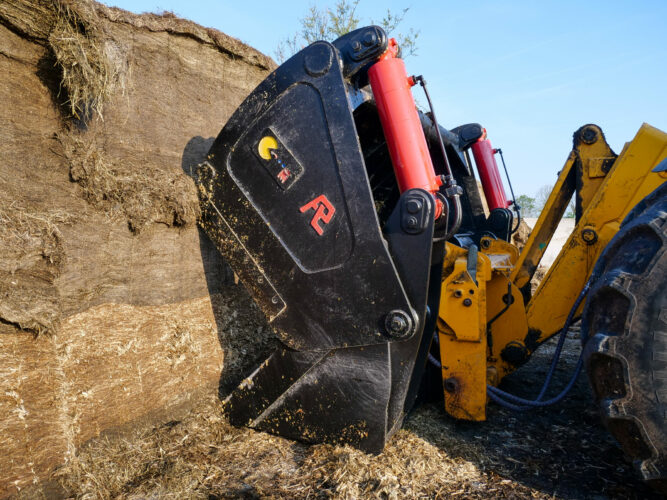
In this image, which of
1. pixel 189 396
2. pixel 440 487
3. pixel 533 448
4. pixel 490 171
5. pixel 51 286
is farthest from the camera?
pixel 490 171

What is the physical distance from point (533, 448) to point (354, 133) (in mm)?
1814

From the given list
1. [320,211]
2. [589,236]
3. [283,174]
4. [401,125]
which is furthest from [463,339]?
[283,174]

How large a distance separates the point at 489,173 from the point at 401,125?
2202mm

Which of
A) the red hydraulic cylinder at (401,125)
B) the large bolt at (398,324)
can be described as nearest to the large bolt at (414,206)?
the red hydraulic cylinder at (401,125)

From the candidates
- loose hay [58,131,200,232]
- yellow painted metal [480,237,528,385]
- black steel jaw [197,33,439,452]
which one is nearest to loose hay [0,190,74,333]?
loose hay [58,131,200,232]

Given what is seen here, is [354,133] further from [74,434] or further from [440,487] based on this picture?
[74,434]

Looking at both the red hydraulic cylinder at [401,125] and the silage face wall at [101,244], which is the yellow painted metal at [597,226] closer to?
the red hydraulic cylinder at [401,125]

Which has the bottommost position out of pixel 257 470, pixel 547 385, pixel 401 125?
pixel 257 470

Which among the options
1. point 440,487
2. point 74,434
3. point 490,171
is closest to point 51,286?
point 74,434

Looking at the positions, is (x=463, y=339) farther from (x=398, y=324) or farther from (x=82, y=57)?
(x=82, y=57)

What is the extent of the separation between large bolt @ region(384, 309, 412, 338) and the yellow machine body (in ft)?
1.76

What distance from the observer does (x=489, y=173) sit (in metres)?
4.08

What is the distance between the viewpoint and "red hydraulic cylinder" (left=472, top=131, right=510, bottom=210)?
409 centimetres

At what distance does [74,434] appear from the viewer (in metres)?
2.08
